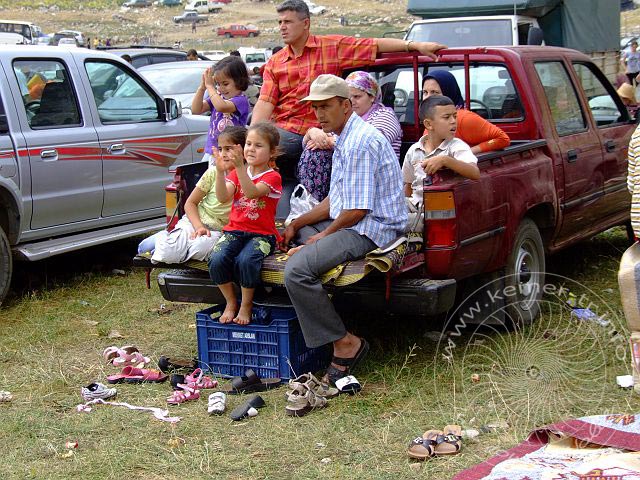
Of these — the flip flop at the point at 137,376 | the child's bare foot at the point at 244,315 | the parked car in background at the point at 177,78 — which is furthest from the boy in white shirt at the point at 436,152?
the parked car in background at the point at 177,78

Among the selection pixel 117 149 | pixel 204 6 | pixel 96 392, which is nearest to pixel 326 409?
pixel 96 392

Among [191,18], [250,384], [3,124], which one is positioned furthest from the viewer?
[191,18]

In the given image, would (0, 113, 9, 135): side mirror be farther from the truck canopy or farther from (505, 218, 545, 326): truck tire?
the truck canopy

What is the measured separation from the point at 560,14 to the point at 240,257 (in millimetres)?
12267

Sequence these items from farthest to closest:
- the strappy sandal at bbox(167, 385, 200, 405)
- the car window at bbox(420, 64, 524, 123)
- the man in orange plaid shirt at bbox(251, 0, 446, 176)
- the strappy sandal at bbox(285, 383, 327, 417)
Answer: the car window at bbox(420, 64, 524, 123) < the man in orange plaid shirt at bbox(251, 0, 446, 176) < the strappy sandal at bbox(167, 385, 200, 405) < the strappy sandal at bbox(285, 383, 327, 417)

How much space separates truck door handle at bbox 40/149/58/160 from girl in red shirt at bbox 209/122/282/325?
7.20 ft

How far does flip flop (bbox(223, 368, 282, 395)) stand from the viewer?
5301 mm

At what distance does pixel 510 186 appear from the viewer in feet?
19.0

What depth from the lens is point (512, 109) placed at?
6543 millimetres

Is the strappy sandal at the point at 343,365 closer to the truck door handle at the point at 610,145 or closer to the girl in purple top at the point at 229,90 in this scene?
the girl in purple top at the point at 229,90

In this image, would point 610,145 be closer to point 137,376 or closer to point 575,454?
point 575,454

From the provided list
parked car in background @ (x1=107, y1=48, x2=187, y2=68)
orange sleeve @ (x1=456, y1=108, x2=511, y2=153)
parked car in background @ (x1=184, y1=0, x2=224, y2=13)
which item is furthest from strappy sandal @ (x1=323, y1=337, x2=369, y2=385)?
parked car in background @ (x1=184, y1=0, x2=224, y2=13)

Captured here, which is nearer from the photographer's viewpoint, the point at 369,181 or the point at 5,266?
the point at 369,181

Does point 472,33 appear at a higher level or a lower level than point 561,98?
higher
